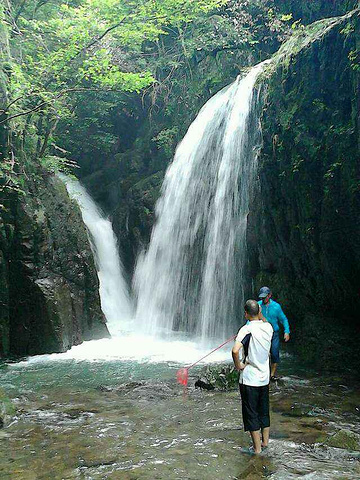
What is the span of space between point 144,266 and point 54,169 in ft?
16.0

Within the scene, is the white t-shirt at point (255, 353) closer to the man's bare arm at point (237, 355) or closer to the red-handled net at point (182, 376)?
the man's bare arm at point (237, 355)

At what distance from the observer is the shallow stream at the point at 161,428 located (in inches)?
172

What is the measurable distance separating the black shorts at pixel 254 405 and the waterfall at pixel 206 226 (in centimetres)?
705

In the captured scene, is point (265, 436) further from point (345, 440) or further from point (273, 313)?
point (273, 313)

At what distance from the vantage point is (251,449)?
4742 mm

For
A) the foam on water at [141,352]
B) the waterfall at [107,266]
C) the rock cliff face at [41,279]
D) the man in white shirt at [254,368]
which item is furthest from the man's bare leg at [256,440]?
the waterfall at [107,266]

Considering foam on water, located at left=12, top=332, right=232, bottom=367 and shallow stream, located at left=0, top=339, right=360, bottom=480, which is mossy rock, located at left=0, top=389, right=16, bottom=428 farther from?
foam on water, located at left=12, top=332, right=232, bottom=367

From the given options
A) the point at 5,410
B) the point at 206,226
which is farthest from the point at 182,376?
the point at 206,226

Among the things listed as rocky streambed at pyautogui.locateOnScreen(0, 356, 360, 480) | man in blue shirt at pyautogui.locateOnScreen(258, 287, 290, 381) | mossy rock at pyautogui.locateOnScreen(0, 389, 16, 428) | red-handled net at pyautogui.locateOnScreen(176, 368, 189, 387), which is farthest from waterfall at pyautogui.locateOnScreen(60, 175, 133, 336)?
man in blue shirt at pyautogui.locateOnScreen(258, 287, 290, 381)

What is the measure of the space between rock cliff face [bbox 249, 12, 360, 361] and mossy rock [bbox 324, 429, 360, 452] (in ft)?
13.0

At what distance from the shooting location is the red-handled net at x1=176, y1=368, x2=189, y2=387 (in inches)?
310

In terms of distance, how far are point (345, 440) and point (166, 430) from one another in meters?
2.10

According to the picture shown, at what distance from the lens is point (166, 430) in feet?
18.3

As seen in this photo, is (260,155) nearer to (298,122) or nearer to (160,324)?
(298,122)
